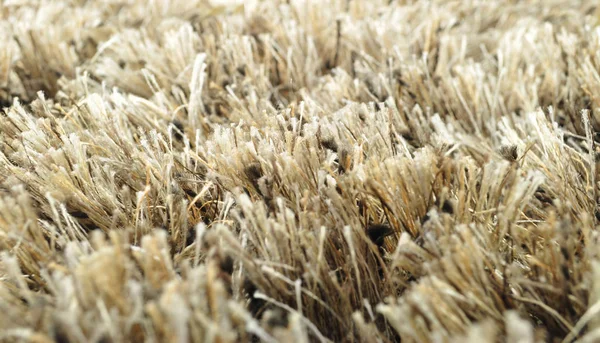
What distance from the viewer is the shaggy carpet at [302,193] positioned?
1.53 ft

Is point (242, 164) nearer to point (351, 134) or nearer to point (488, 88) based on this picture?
point (351, 134)

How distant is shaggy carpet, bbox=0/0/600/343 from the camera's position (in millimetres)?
466

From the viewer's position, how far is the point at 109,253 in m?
0.44

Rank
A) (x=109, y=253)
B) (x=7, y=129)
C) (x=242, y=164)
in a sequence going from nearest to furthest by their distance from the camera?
(x=109, y=253) → (x=242, y=164) → (x=7, y=129)

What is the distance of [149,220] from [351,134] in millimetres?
332

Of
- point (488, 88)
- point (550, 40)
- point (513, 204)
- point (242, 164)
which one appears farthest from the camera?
point (550, 40)

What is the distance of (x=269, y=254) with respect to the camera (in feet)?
1.88

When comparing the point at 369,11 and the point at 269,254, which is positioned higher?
the point at 369,11

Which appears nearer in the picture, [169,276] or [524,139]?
[169,276]

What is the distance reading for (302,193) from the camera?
65cm

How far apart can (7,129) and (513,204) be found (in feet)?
2.62

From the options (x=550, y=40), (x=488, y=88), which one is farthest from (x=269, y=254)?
(x=550, y=40)

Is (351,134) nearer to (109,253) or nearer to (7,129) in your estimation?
(109,253)

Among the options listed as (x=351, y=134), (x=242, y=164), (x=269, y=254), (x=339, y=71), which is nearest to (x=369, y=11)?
(x=339, y=71)
